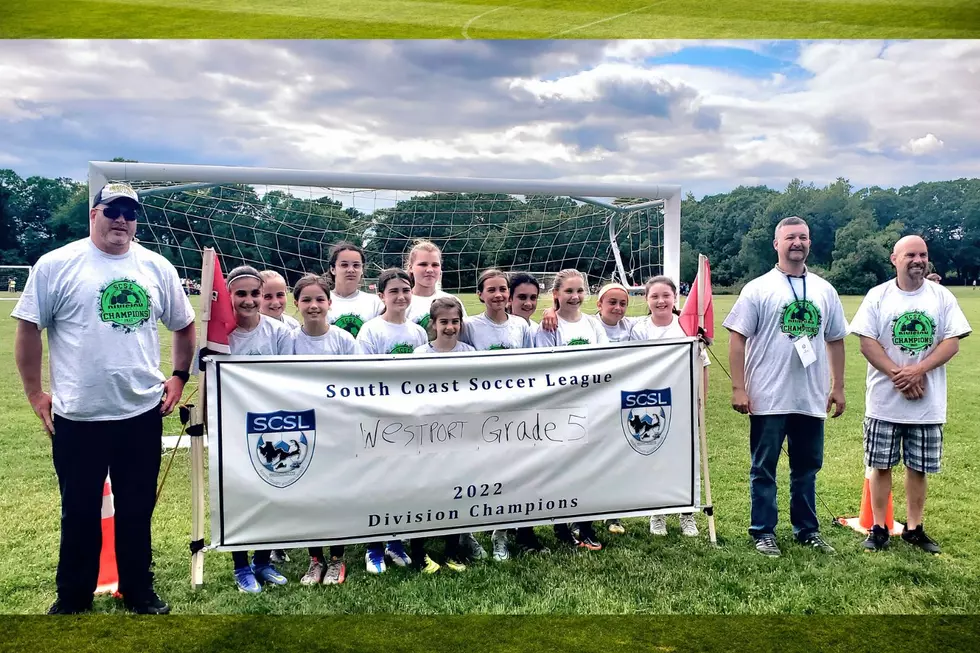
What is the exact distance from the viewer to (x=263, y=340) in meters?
3.49

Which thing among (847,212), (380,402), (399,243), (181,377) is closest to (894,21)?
(847,212)

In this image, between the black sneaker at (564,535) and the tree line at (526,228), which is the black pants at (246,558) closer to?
the black sneaker at (564,535)

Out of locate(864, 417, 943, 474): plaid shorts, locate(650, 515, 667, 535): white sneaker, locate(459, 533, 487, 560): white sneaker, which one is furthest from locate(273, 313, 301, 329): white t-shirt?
locate(864, 417, 943, 474): plaid shorts

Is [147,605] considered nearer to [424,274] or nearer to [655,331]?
[424,274]

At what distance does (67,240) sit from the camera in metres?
3.53

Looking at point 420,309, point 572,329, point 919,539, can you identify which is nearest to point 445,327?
point 420,309

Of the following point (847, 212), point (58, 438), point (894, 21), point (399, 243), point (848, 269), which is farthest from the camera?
point (894, 21)

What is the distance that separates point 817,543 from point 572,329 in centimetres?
171

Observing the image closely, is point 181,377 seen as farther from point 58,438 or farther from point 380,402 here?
point 380,402

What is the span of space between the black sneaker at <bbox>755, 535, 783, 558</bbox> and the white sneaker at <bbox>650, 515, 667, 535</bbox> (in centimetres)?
48

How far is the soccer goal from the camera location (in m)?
4.44

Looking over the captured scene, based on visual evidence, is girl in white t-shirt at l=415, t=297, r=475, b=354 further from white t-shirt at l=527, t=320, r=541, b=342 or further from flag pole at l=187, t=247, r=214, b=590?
flag pole at l=187, t=247, r=214, b=590

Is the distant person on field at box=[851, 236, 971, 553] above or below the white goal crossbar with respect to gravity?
below

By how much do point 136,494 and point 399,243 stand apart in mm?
2438
